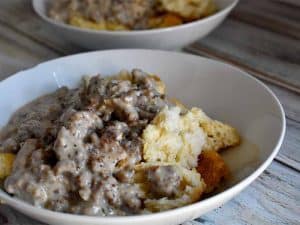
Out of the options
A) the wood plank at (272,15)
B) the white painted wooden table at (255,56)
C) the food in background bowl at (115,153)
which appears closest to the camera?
the food in background bowl at (115,153)

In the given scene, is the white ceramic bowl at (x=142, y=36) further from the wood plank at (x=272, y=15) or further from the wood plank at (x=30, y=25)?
the wood plank at (x=272, y=15)

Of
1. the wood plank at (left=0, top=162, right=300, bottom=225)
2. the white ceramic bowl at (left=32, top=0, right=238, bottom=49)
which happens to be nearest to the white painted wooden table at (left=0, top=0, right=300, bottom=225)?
the wood plank at (left=0, top=162, right=300, bottom=225)

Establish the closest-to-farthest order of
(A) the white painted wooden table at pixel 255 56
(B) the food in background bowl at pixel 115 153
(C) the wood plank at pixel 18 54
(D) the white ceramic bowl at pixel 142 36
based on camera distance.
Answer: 1. (B) the food in background bowl at pixel 115 153
2. (A) the white painted wooden table at pixel 255 56
3. (D) the white ceramic bowl at pixel 142 36
4. (C) the wood plank at pixel 18 54

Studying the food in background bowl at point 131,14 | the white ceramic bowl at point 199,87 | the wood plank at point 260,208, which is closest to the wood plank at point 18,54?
the food in background bowl at point 131,14

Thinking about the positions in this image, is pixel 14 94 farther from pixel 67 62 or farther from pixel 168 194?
pixel 168 194

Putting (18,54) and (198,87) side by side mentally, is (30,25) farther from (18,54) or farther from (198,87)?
(198,87)

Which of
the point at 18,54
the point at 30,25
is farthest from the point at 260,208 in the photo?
the point at 30,25
